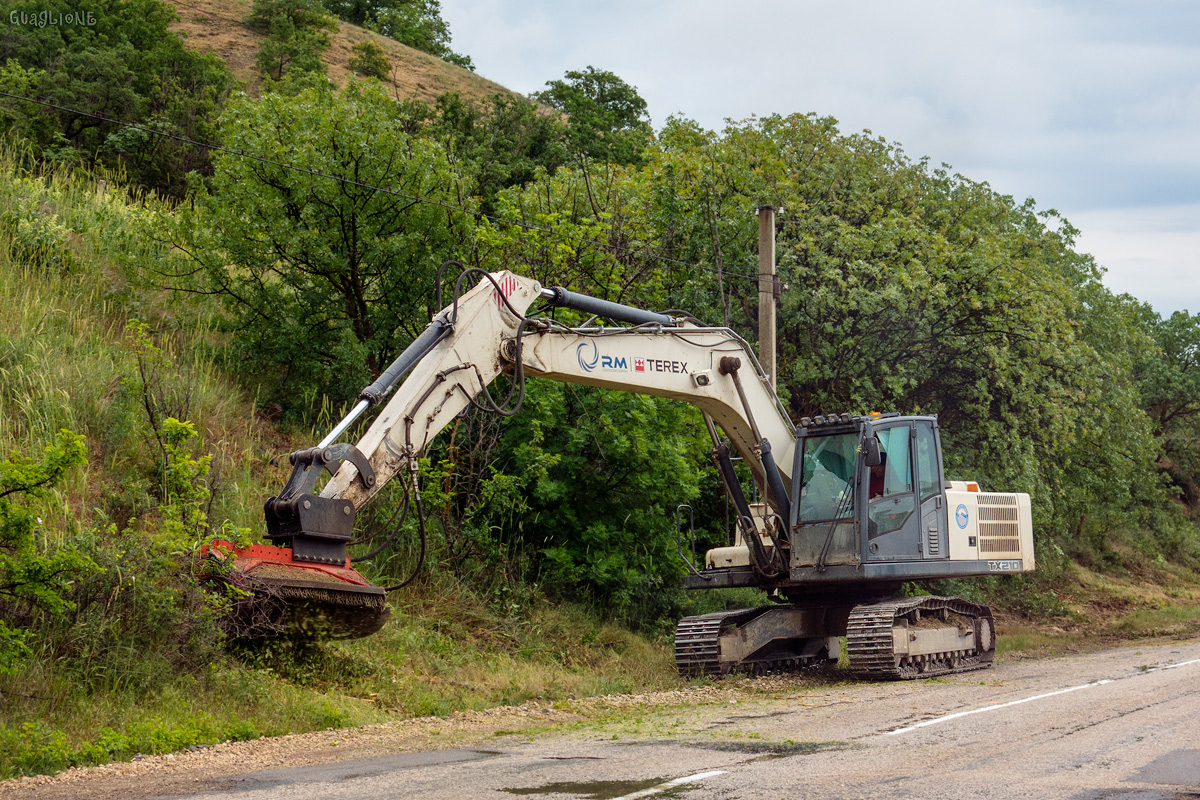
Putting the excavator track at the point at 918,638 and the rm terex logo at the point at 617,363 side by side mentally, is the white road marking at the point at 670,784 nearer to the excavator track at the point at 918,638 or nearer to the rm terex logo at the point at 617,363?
the rm terex logo at the point at 617,363

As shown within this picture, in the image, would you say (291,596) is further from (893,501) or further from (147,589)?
(893,501)

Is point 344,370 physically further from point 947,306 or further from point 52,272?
point 947,306

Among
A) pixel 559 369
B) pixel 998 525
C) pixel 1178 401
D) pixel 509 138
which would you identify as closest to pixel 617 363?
pixel 559 369

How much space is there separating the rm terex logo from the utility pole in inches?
155

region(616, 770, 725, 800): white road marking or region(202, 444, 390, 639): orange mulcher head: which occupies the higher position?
region(202, 444, 390, 639): orange mulcher head

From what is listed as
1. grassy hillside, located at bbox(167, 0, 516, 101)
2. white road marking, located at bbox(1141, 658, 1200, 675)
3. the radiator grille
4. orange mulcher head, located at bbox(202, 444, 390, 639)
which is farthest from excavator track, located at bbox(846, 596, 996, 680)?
grassy hillside, located at bbox(167, 0, 516, 101)

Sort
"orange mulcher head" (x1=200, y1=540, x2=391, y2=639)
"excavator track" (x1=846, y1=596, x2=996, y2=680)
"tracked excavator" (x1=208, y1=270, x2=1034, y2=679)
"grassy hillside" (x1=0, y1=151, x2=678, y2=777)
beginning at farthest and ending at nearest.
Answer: "excavator track" (x1=846, y1=596, x2=996, y2=680) → "tracked excavator" (x1=208, y1=270, x2=1034, y2=679) → "orange mulcher head" (x1=200, y1=540, x2=391, y2=639) → "grassy hillside" (x1=0, y1=151, x2=678, y2=777)

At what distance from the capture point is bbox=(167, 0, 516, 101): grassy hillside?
5922cm

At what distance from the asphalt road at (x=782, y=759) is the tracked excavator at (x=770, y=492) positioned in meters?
2.09

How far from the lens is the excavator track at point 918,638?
13.6 m

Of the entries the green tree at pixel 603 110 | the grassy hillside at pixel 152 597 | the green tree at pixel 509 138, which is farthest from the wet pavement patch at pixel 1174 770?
the green tree at pixel 603 110

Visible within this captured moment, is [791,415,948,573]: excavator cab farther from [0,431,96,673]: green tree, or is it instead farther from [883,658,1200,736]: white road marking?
[0,431,96,673]: green tree

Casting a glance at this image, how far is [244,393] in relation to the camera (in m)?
16.9

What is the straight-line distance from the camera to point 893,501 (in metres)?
13.8
